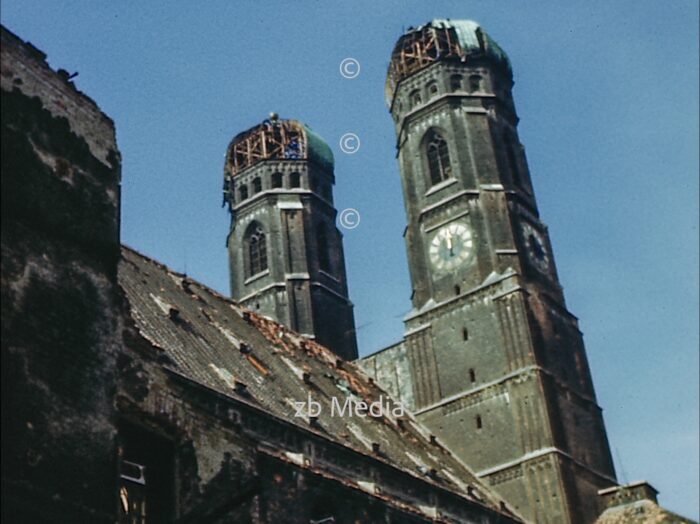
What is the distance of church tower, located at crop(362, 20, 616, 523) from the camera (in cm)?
3212

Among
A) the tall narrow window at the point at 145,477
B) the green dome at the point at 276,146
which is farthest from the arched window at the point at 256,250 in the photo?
the tall narrow window at the point at 145,477

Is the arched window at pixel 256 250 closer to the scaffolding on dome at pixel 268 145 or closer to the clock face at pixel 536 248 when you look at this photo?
the scaffolding on dome at pixel 268 145

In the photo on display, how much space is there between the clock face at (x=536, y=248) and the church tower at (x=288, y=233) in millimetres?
12030

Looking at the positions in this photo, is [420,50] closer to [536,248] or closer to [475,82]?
[475,82]

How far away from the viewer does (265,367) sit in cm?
2614

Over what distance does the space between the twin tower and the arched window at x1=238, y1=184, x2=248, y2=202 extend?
576cm

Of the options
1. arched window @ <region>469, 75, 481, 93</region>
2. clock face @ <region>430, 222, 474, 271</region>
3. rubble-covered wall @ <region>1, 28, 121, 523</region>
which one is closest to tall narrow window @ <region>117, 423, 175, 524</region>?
rubble-covered wall @ <region>1, 28, 121, 523</region>

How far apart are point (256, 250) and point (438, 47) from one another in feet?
45.1

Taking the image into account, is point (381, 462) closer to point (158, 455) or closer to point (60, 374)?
point (158, 455)

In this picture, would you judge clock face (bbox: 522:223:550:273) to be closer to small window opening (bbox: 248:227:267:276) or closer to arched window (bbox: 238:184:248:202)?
small window opening (bbox: 248:227:267:276)

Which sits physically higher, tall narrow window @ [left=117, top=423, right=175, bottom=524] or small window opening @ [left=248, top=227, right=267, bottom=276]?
small window opening @ [left=248, top=227, right=267, bottom=276]

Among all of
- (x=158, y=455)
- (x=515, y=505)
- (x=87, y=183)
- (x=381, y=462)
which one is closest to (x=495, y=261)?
(x=515, y=505)

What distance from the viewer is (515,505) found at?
103 feet

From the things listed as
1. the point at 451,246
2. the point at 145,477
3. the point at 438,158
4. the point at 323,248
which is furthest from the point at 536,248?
the point at 145,477
